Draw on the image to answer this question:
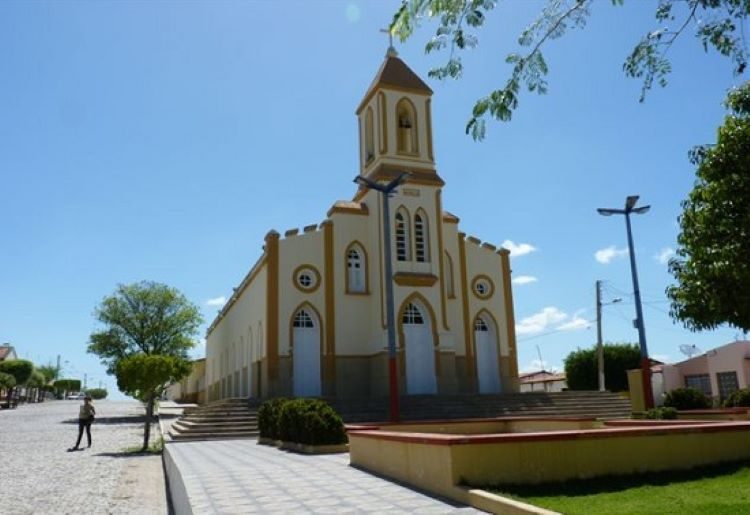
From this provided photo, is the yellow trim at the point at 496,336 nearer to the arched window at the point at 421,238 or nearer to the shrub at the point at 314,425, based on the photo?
the arched window at the point at 421,238

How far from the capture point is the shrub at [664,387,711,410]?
20.3 m

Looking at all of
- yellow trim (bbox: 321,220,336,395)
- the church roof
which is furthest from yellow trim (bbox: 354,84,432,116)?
yellow trim (bbox: 321,220,336,395)

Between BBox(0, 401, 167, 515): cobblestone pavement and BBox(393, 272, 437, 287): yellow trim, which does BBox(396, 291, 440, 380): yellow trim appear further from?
BBox(0, 401, 167, 515): cobblestone pavement

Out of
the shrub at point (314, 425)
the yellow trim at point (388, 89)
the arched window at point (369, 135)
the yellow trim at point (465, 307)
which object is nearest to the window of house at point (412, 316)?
the yellow trim at point (465, 307)

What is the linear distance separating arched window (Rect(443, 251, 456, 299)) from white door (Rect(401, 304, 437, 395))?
89.4 inches

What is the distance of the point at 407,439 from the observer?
9.69 m

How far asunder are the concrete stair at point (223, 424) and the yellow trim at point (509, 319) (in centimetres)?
1298

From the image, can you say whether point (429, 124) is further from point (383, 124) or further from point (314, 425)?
point (314, 425)

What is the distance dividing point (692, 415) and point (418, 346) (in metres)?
12.9

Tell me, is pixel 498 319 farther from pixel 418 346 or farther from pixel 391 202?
pixel 391 202

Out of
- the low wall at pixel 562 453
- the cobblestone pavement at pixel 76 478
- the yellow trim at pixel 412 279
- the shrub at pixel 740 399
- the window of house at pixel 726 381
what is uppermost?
the yellow trim at pixel 412 279

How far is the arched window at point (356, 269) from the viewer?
95.1 ft

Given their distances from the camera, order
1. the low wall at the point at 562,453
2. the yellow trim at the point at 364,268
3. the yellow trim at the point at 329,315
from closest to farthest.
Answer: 1. the low wall at the point at 562,453
2. the yellow trim at the point at 329,315
3. the yellow trim at the point at 364,268

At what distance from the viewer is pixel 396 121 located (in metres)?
30.7
